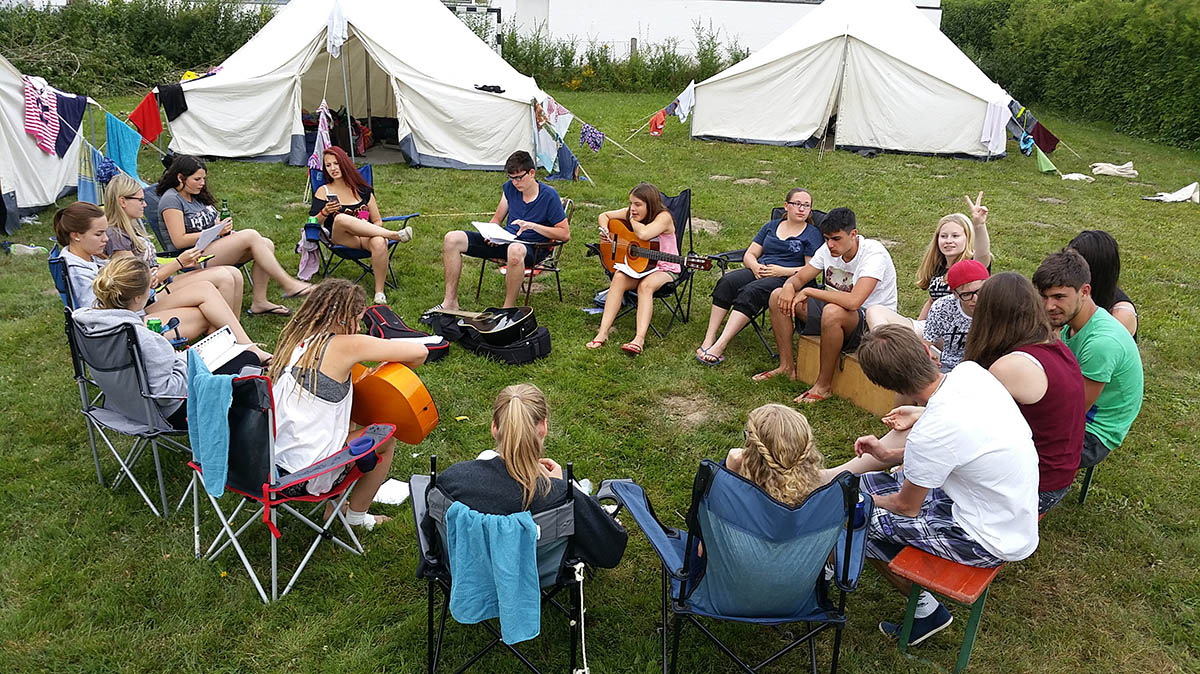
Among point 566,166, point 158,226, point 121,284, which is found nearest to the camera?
point 121,284

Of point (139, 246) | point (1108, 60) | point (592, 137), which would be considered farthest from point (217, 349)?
point (1108, 60)

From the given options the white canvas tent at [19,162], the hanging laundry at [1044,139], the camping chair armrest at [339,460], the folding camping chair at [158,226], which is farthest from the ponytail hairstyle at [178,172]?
the hanging laundry at [1044,139]

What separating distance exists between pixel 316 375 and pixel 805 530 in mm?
1800

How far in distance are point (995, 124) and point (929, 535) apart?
1034 centimetres

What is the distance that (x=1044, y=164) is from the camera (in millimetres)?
11102

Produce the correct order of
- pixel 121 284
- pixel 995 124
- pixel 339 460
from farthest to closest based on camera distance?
pixel 995 124, pixel 121 284, pixel 339 460

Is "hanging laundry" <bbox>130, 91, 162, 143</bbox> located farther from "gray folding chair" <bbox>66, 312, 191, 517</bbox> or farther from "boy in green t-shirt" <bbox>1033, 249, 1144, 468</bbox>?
"boy in green t-shirt" <bbox>1033, 249, 1144, 468</bbox>

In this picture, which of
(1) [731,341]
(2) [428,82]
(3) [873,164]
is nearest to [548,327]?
(1) [731,341]

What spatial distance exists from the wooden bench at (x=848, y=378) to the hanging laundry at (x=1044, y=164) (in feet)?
26.5

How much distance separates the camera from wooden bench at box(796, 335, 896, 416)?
4.38 meters

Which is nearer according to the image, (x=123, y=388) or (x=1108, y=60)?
(x=123, y=388)

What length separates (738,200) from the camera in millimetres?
9031

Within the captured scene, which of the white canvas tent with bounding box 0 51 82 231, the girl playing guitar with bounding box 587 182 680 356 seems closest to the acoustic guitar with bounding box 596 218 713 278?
the girl playing guitar with bounding box 587 182 680 356

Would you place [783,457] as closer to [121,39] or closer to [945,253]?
[945,253]
